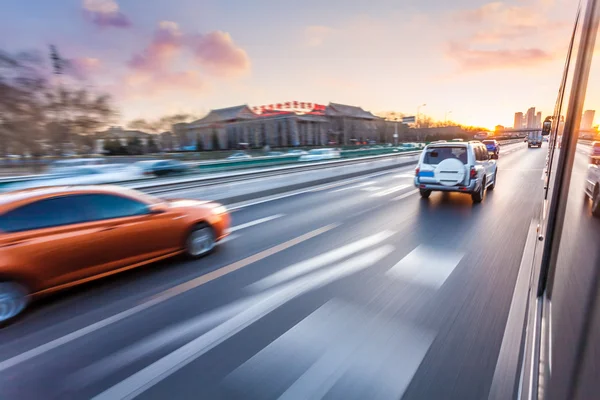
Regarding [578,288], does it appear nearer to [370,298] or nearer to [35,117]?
[370,298]

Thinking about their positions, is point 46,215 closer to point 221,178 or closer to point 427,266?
point 427,266

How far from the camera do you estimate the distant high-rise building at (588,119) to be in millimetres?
1955

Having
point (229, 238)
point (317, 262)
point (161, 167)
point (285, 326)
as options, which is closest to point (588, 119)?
point (285, 326)

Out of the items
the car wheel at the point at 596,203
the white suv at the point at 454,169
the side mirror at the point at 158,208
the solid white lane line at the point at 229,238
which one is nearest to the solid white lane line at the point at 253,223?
the solid white lane line at the point at 229,238

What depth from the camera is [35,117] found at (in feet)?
78.7

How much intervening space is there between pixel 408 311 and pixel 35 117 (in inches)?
1196

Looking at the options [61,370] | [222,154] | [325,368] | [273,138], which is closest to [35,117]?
[222,154]

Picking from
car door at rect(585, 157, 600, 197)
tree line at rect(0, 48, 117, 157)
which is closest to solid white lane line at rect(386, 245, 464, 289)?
car door at rect(585, 157, 600, 197)

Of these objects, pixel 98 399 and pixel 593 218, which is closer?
pixel 593 218

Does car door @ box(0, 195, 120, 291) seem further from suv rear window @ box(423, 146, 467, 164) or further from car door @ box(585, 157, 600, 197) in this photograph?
suv rear window @ box(423, 146, 467, 164)

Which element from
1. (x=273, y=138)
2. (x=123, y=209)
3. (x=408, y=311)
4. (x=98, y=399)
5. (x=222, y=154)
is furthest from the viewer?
(x=273, y=138)

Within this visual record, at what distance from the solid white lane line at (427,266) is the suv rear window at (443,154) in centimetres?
463

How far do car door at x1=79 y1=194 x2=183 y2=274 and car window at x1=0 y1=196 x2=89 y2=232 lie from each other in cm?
17

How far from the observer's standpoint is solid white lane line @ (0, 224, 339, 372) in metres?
2.96
